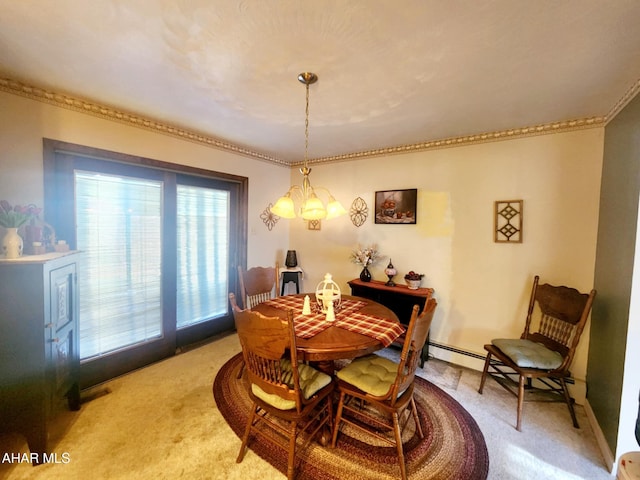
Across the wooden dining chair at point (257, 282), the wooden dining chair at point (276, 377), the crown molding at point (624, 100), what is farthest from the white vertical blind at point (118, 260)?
the crown molding at point (624, 100)

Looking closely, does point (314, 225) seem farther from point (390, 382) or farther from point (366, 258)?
point (390, 382)

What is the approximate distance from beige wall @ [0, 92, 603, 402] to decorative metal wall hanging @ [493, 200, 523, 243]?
0.17 feet

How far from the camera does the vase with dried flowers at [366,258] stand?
3.30 metres

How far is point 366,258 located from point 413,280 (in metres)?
0.64

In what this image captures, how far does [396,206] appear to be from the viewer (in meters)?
3.22

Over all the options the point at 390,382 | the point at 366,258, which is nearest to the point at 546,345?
the point at 390,382

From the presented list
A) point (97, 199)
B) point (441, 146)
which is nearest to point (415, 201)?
point (441, 146)

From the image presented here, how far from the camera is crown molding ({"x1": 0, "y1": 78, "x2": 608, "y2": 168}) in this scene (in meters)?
1.92

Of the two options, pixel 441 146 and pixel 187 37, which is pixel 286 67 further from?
pixel 441 146

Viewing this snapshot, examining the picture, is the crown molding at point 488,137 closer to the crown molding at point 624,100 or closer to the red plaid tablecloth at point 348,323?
the crown molding at point 624,100

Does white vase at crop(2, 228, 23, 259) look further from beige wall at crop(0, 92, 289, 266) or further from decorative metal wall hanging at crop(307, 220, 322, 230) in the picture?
decorative metal wall hanging at crop(307, 220, 322, 230)

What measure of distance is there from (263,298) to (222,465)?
1.53 metres

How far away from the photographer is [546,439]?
186 cm

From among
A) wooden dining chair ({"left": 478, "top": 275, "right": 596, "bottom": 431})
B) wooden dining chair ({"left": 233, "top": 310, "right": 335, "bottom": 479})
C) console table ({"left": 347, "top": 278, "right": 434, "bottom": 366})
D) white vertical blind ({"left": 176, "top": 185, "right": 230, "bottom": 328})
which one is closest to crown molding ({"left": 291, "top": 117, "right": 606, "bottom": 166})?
wooden dining chair ({"left": 478, "top": 275, "right": 596, "bottom": 431})
